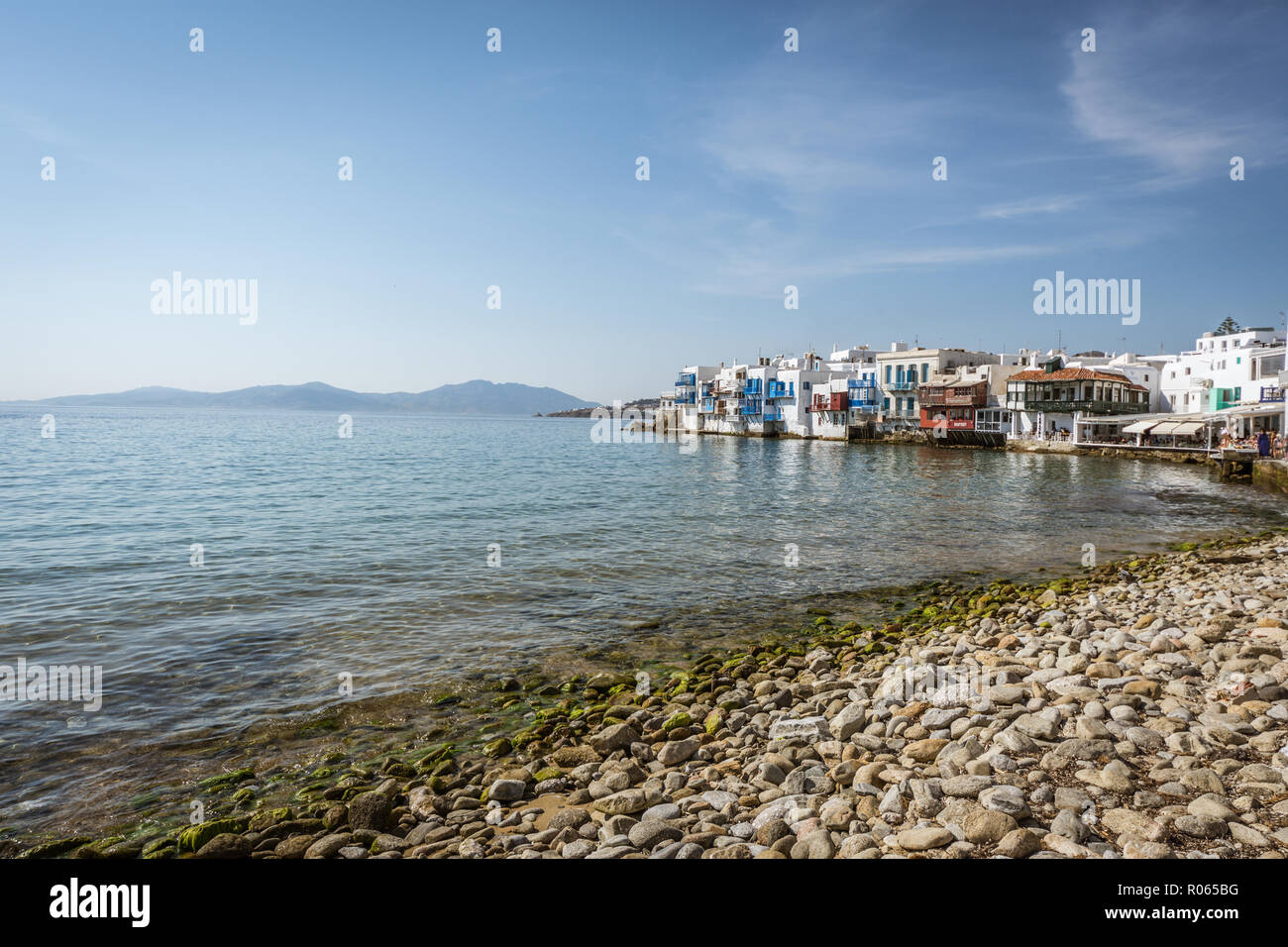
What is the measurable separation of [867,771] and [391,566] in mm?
15494

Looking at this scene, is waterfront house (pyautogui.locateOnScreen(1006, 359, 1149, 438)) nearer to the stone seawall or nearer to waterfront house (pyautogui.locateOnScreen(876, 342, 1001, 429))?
waterfront house (pyautogui.locateOnScreen(876, 342, 1001, 429))

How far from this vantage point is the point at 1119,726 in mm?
6488

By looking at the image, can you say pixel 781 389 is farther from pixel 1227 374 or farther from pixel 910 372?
pixel 1227 374

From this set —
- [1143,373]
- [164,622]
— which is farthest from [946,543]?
[1143,373]

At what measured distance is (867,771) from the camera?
6.19 m

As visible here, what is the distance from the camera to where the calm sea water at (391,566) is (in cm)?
985

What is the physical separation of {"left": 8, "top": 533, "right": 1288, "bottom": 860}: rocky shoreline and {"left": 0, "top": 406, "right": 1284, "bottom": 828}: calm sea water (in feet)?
7.95

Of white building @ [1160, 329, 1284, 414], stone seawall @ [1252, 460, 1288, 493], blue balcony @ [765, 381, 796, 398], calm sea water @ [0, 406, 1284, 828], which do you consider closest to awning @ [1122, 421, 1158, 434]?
white building @ [1160, 329, 1284, 414]

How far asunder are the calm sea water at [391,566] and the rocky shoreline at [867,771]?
242 cm

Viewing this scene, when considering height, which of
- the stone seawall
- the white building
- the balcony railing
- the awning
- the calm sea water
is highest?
the white building

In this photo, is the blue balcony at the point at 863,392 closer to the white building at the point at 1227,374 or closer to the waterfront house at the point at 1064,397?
the waterfront house at the point at 1064,397

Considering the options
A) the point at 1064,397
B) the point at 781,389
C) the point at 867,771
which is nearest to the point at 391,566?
the point at 867,771

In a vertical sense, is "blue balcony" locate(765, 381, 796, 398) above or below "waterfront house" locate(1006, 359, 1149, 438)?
above

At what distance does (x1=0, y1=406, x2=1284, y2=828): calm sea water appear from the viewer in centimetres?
985
